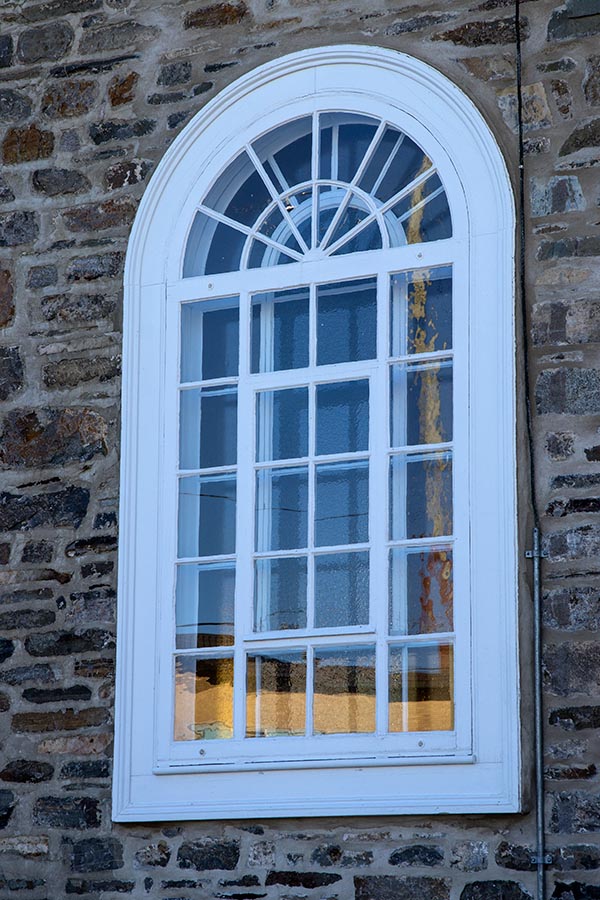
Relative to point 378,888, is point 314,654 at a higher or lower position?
higher

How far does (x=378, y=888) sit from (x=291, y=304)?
7.40ft

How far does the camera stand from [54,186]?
291 inches

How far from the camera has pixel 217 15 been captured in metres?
7.29

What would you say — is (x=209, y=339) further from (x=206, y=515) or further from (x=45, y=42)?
(x=45, y=42)

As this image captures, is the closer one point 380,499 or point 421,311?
point 380,499

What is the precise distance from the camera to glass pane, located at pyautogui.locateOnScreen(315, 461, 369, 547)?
657cm

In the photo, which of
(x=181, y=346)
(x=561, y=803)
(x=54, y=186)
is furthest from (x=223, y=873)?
(x=54, y=186)

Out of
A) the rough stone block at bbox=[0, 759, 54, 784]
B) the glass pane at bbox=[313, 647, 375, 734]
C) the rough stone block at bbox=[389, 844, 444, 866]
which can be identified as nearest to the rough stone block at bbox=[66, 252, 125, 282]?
the glass pane at bbox=[313, 647, 375, 734]

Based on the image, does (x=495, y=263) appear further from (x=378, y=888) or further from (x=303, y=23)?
(x=378, y=888)

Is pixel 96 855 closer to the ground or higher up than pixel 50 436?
closer to the ground

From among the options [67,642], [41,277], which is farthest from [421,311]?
[67,642]

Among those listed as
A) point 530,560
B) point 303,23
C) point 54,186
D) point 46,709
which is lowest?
point 46,709

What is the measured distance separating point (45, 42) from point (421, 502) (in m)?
2.70

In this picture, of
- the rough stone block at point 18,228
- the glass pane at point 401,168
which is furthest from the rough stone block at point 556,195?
the rough stone block at point 18,228
